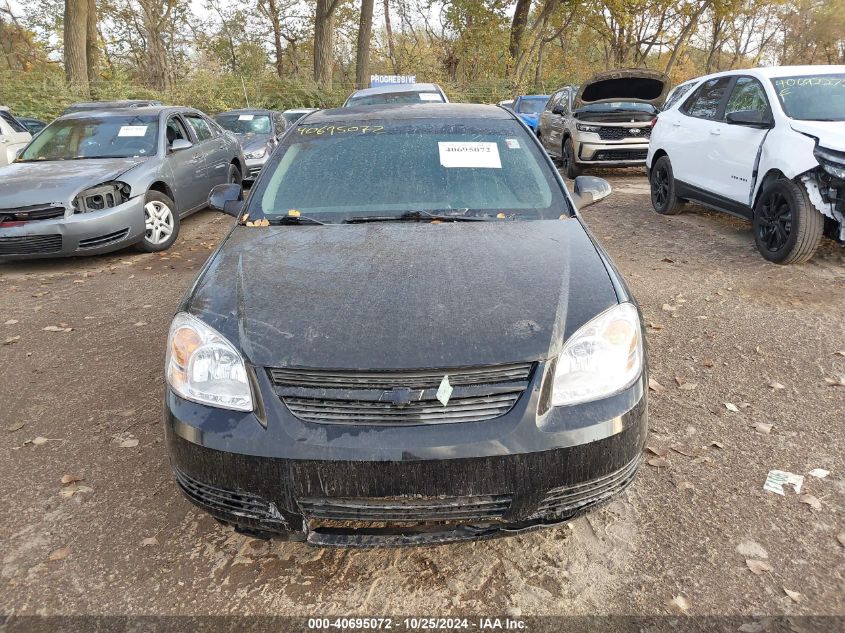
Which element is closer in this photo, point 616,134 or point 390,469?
point 390,469

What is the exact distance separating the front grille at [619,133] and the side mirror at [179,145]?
7.08m

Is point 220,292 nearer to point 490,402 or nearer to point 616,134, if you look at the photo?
point 490,402

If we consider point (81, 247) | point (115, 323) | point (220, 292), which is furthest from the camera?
point (81, 247)

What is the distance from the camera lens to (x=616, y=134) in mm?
10781

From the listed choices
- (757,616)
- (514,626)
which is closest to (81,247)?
(514,626)

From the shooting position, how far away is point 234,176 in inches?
378

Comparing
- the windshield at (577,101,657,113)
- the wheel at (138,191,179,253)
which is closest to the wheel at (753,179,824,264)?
the windshield at (577,101,657,113)

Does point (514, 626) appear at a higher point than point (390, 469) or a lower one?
lower

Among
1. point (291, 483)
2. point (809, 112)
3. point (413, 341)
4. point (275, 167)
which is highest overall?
point (809, 112)

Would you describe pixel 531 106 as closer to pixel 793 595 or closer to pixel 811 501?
pixel 811 501

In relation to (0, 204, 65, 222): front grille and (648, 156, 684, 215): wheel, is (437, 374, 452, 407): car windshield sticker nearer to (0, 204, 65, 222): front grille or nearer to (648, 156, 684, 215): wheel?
(0, 204, 65, 222): front grille

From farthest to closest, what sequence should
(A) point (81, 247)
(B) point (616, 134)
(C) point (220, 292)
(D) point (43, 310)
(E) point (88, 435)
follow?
(B) point (616, 134) → (A) point (81, 247) → (D) point (43, 310) → (E) point (88, 435) → (C) point (220, 292)

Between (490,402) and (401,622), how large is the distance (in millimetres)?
839

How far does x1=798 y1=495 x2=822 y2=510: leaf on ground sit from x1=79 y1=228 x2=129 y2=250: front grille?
6468mm
